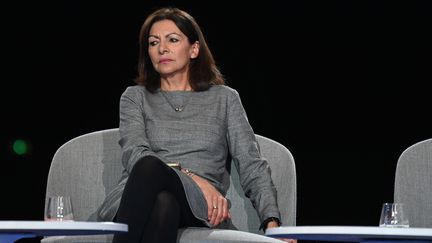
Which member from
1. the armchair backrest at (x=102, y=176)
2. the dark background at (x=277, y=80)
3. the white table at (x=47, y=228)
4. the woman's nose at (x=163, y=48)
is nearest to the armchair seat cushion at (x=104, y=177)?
the armchair backrest at (x=102, y=176)

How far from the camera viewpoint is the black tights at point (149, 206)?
289 centimetres

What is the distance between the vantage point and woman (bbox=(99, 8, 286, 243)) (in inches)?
129

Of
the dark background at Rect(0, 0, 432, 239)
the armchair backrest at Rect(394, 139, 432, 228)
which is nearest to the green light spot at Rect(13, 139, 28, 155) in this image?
the dark background at Rect(0, 0, 432, 239)

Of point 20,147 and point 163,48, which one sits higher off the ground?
point 163,48

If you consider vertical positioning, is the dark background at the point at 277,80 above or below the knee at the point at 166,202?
above

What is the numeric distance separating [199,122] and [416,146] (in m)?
0.77

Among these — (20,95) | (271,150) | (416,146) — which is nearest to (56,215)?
(271,150)

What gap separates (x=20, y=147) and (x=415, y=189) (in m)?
1.78

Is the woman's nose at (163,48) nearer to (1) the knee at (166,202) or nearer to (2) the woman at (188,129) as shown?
(2) the woman at (188,129)

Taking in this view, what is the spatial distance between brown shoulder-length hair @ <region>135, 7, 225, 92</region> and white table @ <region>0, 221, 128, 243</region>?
1.22 meters

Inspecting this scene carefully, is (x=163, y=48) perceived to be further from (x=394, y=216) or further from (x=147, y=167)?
(x=394, y=216)

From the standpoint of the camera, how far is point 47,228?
2.34 metres

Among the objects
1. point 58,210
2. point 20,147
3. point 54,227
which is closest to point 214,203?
point 58,210

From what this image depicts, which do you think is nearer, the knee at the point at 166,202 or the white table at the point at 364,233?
the white table at the point at 364,233
